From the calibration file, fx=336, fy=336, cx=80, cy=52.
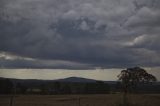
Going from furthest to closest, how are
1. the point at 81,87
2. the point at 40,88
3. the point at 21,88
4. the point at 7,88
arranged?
the point at 81,87 < the point at 40,88 < the point at 21,88 < the point at 7,88

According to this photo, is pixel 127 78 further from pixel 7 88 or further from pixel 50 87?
pixel 50 87

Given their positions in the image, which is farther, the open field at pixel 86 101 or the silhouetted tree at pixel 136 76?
the silhouetted tree at pixel 136 76

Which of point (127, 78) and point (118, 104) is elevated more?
point (127, 78)

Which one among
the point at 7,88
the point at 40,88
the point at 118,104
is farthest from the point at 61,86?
the point at 118,104

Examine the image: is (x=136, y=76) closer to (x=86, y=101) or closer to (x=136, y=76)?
(x=136, y=76)

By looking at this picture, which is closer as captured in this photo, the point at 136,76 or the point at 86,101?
the point at 86,101

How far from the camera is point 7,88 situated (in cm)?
8650

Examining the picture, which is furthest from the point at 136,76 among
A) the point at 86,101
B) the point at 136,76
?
the point at 86,101

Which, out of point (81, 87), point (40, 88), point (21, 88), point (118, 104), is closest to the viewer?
point (118, 104)

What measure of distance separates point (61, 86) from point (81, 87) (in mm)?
8318

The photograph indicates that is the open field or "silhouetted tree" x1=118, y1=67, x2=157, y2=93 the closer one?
the open field

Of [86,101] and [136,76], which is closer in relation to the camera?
[86,101]

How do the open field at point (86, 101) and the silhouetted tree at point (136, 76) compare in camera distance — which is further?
the silhouetted tree at point (136, 76)

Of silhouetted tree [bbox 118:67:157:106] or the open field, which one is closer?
the open field
